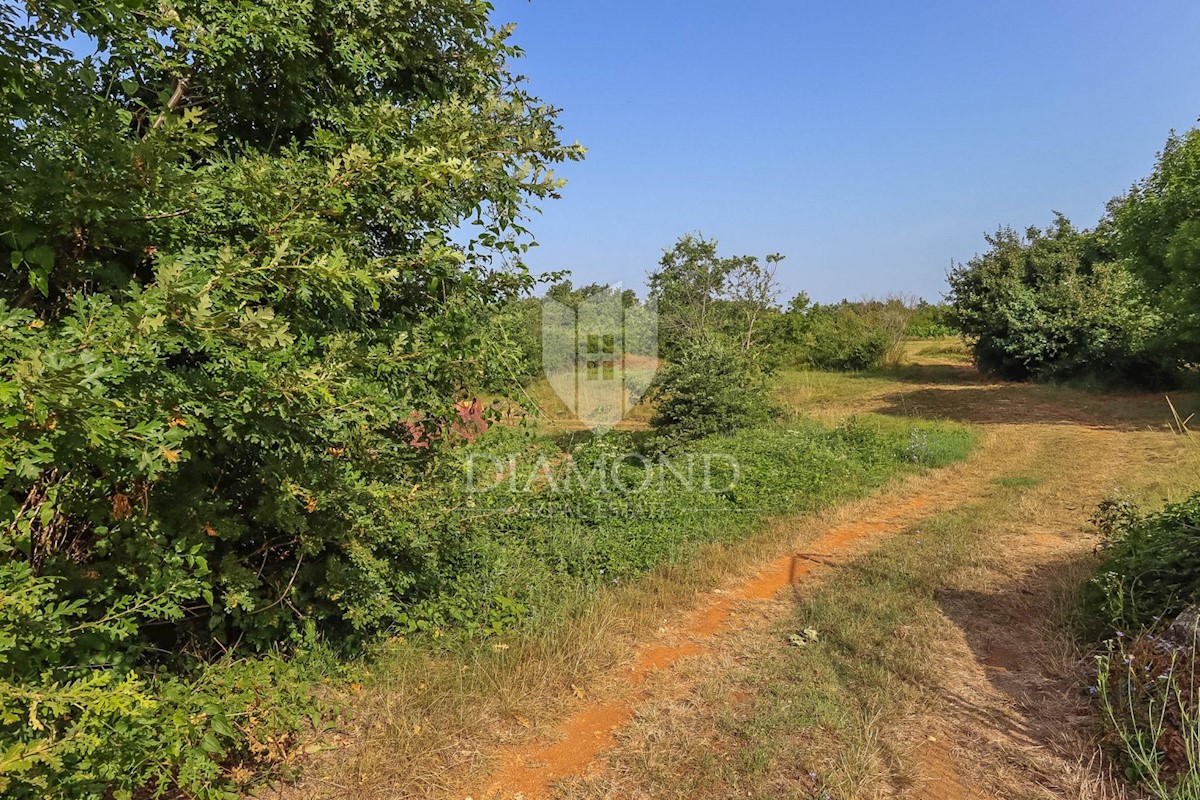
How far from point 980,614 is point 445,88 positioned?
17.0 ft

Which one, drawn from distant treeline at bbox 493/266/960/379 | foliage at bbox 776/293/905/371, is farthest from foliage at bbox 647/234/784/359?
foliage at bbox 776/293/905/371

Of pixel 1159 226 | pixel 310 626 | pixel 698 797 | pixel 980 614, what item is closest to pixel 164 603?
pixel 310 626

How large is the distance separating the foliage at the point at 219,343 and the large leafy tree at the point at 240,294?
1cm

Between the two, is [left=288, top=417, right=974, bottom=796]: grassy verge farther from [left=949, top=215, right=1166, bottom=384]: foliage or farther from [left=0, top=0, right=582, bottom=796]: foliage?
[left=949, top=215, right=1166, bottom=384]: foliage

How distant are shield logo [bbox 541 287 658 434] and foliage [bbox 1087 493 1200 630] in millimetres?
8396

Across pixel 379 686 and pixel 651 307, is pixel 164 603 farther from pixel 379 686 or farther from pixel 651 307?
pixel 651 307

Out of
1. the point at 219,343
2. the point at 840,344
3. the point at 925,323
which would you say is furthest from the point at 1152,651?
the point at 925,323

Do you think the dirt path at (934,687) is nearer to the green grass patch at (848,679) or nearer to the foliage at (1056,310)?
the green grass patch at (848,679)

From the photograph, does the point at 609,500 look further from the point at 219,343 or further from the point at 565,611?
the point at 219,343

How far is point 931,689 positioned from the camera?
3484 mm

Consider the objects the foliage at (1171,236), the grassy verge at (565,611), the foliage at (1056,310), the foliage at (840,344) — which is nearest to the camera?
the grassy verge at (565,611)

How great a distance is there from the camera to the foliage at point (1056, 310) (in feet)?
54.1

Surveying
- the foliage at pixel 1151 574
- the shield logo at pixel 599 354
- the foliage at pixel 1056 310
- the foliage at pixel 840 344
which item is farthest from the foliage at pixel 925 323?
the foliage at pixel 1151 574

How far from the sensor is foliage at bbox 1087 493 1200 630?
11.8ft
